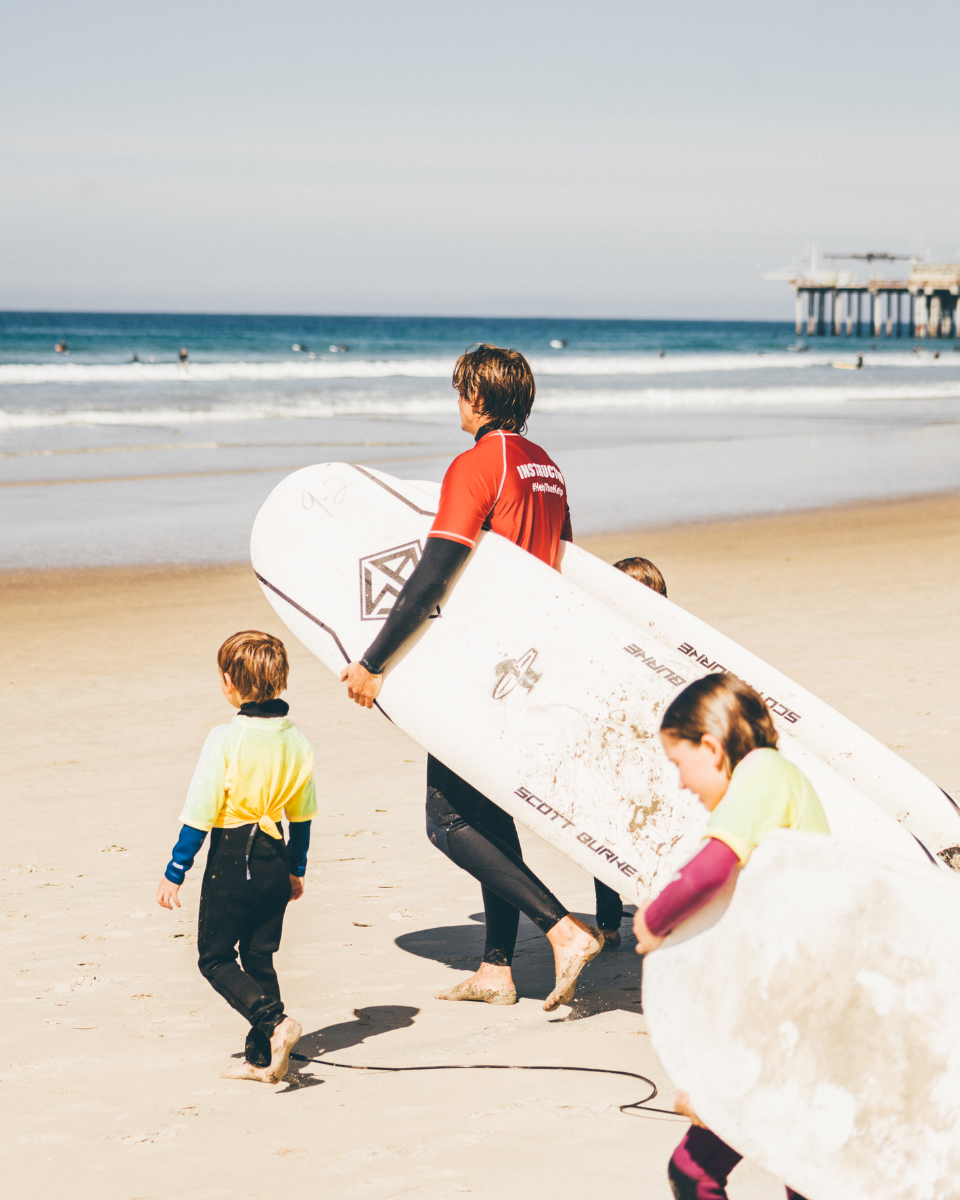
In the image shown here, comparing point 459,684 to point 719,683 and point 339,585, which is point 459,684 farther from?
point 719,683

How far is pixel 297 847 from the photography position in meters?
3.38

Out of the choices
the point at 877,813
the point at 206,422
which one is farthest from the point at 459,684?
the point at 206,422

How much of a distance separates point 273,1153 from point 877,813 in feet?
5.68

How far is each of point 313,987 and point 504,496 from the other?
5.16ft

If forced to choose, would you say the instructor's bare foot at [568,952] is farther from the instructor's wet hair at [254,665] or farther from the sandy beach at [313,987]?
the instructor's wet hair at [254,665]

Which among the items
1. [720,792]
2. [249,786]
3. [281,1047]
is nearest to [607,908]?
[281,1047]

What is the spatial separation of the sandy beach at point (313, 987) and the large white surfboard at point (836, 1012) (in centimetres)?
60

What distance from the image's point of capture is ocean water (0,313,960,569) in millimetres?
15273

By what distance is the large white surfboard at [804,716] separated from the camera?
382cm

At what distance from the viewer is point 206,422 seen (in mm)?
28344

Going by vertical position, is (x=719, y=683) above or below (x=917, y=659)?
above

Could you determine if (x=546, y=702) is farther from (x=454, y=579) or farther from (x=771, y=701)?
(x=771, y=701)

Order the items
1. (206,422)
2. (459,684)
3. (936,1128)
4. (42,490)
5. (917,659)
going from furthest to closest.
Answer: (206,422)
(42,490)
(917,659)
(459,684)
(936,1128)

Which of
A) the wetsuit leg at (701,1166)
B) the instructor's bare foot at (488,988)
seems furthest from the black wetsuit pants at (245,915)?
the wetsuit leg at (701,1166)
